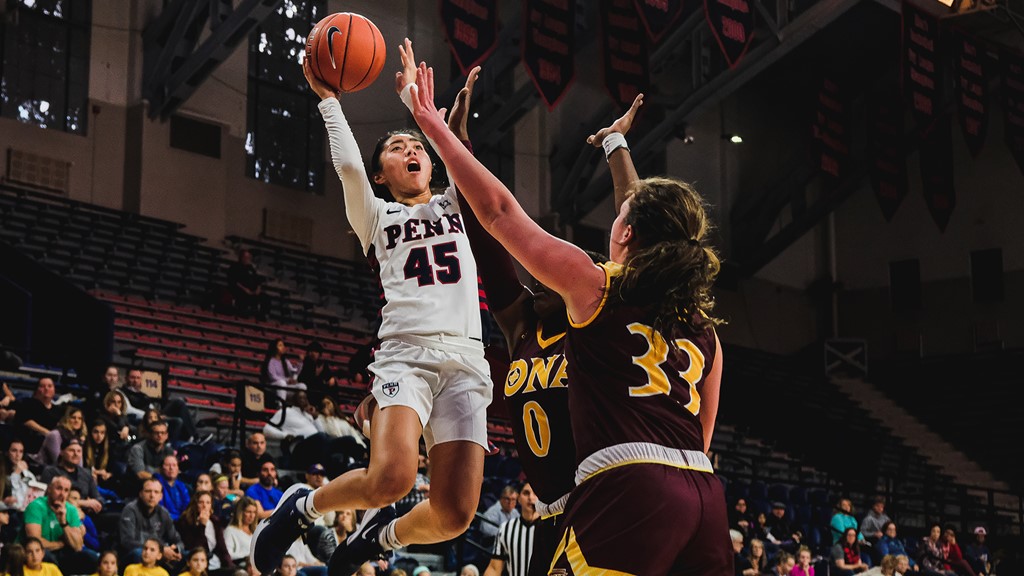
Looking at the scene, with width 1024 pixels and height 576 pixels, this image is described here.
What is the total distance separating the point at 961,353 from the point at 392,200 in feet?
82.5

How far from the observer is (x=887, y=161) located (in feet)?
79.8

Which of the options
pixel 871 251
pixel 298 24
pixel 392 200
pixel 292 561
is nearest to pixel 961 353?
pixel 871 251

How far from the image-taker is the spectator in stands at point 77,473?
30.7 ft

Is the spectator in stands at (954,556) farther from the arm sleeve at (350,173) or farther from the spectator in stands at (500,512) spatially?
the arm sleeve at (350,173)

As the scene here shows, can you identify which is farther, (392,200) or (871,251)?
(871,251)

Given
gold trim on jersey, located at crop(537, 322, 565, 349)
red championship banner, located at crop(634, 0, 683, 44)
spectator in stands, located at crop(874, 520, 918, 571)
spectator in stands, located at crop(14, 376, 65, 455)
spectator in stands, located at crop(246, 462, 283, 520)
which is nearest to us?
gold trim on jersey, located at crop(537, 322, 565, 349)

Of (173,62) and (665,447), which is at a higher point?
(173,62)

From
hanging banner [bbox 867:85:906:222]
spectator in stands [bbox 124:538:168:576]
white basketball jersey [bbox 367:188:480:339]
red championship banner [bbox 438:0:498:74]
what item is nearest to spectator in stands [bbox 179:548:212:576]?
spectator in stands [bbox 124:538:168:576]

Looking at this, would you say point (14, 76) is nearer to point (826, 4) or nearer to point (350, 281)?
point (350, 281)

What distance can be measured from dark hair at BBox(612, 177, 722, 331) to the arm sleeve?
6.18 ft

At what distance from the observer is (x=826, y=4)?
2380 cm

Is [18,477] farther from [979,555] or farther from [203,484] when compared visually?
[979,555]

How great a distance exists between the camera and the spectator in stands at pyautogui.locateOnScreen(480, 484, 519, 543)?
446 inches

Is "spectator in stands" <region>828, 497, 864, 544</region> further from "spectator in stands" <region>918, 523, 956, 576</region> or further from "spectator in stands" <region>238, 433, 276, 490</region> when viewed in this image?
"spectator in stands" <region>238, 433, 276, 490</region>
